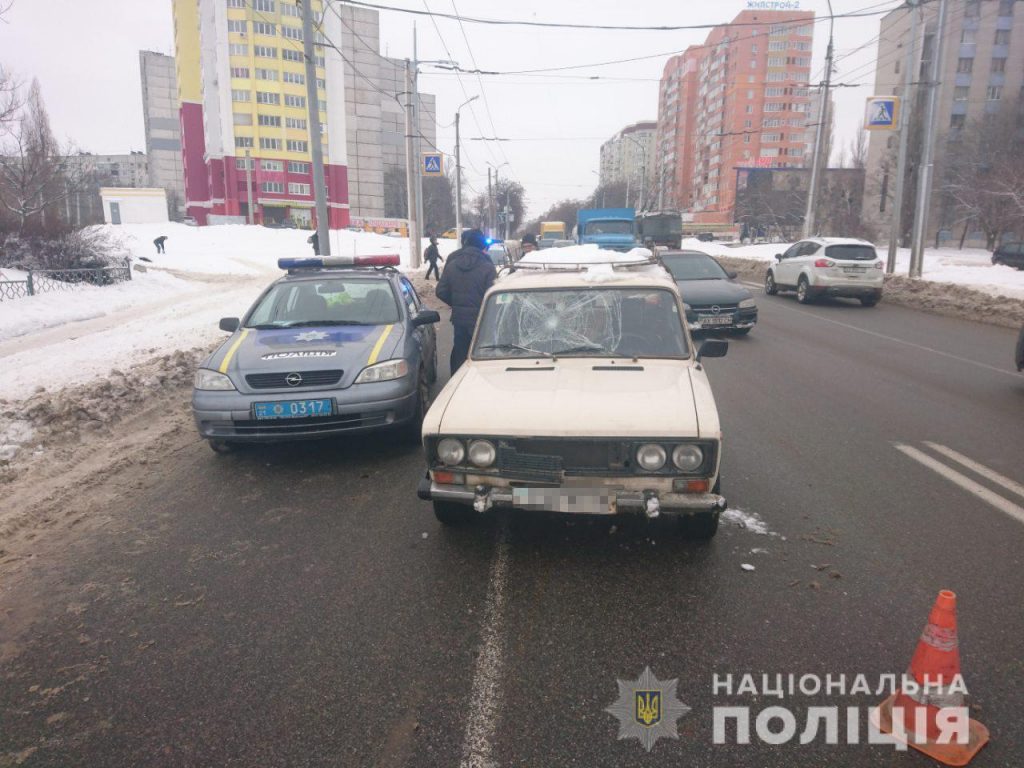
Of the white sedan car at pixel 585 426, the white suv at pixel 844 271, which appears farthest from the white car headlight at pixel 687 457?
the white suv at pixel 844 271

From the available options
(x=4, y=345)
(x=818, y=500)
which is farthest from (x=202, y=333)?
(x=818, y=500)

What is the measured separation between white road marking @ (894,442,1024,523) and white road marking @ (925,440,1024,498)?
17 centimetres

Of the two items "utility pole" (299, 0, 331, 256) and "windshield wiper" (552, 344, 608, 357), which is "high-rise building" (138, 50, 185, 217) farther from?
"windshield wiper" (552, 344, 608, 357)

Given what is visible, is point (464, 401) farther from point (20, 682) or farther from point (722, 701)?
point (20, 682)

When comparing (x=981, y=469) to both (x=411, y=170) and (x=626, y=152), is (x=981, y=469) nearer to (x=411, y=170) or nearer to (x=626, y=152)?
(x=411, y=170)

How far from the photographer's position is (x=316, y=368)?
17.7 feet

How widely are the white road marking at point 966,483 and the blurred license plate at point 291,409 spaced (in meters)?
4.76

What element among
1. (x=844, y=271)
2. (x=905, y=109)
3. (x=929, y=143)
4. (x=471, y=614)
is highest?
(x=905, y=109)

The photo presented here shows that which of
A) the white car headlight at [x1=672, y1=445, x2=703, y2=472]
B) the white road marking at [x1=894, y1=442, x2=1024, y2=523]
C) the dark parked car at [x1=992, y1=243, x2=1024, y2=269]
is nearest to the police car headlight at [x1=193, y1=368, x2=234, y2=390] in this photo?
the white car headlight at [x1=672, y1=445, x2=703, y2=472]

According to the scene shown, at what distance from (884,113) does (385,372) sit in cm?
2220

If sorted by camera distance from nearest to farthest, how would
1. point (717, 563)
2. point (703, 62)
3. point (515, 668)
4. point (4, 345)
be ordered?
point (515, 668) < point (717, 563) < point (4, 345) < point (703, 62)

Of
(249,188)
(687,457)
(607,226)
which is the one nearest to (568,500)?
(687,457)

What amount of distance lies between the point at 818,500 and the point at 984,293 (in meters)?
16.5

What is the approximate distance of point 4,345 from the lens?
447 inches
